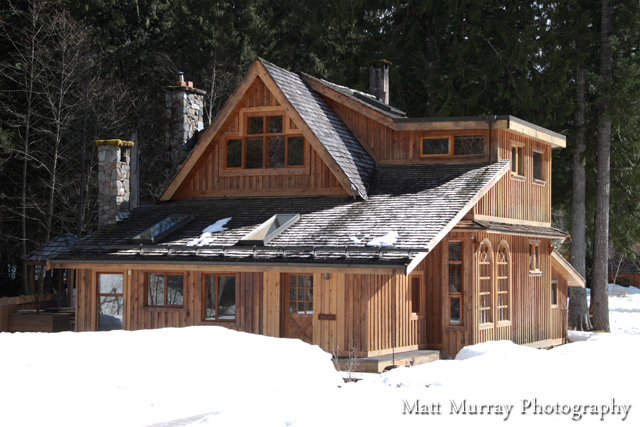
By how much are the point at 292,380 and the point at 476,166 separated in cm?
1072

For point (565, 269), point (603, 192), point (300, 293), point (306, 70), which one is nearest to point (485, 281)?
point (300, 293)

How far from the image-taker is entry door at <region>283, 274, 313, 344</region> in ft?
63.7

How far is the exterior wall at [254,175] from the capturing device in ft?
73.8

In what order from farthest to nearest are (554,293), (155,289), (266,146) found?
(554,293) < (266,146) < (155,289)

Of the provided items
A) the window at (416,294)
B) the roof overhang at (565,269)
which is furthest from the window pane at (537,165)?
the window at (416,294)

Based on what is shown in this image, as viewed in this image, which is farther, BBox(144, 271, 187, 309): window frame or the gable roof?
the gable roof

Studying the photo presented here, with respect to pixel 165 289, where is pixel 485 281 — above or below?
above

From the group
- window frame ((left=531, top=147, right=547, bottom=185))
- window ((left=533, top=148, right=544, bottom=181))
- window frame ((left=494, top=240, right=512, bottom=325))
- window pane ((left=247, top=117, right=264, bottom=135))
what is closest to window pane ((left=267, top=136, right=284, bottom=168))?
window pane ((left=247, top=117, right=264, bottom=135))

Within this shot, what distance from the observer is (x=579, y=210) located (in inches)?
1168

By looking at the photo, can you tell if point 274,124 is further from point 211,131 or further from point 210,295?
point 210,295

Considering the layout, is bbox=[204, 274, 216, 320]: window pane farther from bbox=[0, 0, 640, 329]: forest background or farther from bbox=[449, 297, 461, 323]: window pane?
bbox=[0, 0, 640, 329]: forest background

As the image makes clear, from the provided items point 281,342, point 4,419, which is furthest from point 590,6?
point 4,419

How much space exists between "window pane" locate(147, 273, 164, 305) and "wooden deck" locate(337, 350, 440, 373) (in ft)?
16.6

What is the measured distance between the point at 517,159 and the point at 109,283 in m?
10.8
